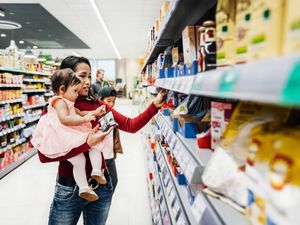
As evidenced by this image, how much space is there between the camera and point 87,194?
5.25 ft

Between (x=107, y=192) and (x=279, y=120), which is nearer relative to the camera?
(x=279, y=120)

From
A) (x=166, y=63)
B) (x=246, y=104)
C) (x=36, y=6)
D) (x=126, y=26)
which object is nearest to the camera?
(x=246, y=104)

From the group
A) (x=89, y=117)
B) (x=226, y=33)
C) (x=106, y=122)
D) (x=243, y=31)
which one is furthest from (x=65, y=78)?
(x=243, y=31)

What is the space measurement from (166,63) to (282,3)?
168cm

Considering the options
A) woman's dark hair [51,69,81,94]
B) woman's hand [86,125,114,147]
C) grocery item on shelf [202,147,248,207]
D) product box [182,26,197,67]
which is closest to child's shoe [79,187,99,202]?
woman's hand [86,125,114,147]

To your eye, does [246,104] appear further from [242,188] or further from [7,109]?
[7,109]

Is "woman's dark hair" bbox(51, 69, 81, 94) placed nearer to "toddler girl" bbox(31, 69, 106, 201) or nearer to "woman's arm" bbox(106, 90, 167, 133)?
"toddler girl" bbox(31, 69, 106, 201)

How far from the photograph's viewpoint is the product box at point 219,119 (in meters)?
0.88

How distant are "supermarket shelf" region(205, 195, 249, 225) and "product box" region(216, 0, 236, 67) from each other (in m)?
0.36

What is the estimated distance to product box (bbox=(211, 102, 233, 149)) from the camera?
880mm

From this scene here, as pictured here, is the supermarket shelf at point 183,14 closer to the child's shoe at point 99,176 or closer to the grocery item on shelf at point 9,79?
the child's shoe at point 99,176

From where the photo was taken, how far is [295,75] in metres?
0.32

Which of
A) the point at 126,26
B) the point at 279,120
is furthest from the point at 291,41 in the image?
the point at 126,26

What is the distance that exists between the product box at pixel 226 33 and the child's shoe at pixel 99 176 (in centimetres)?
116
